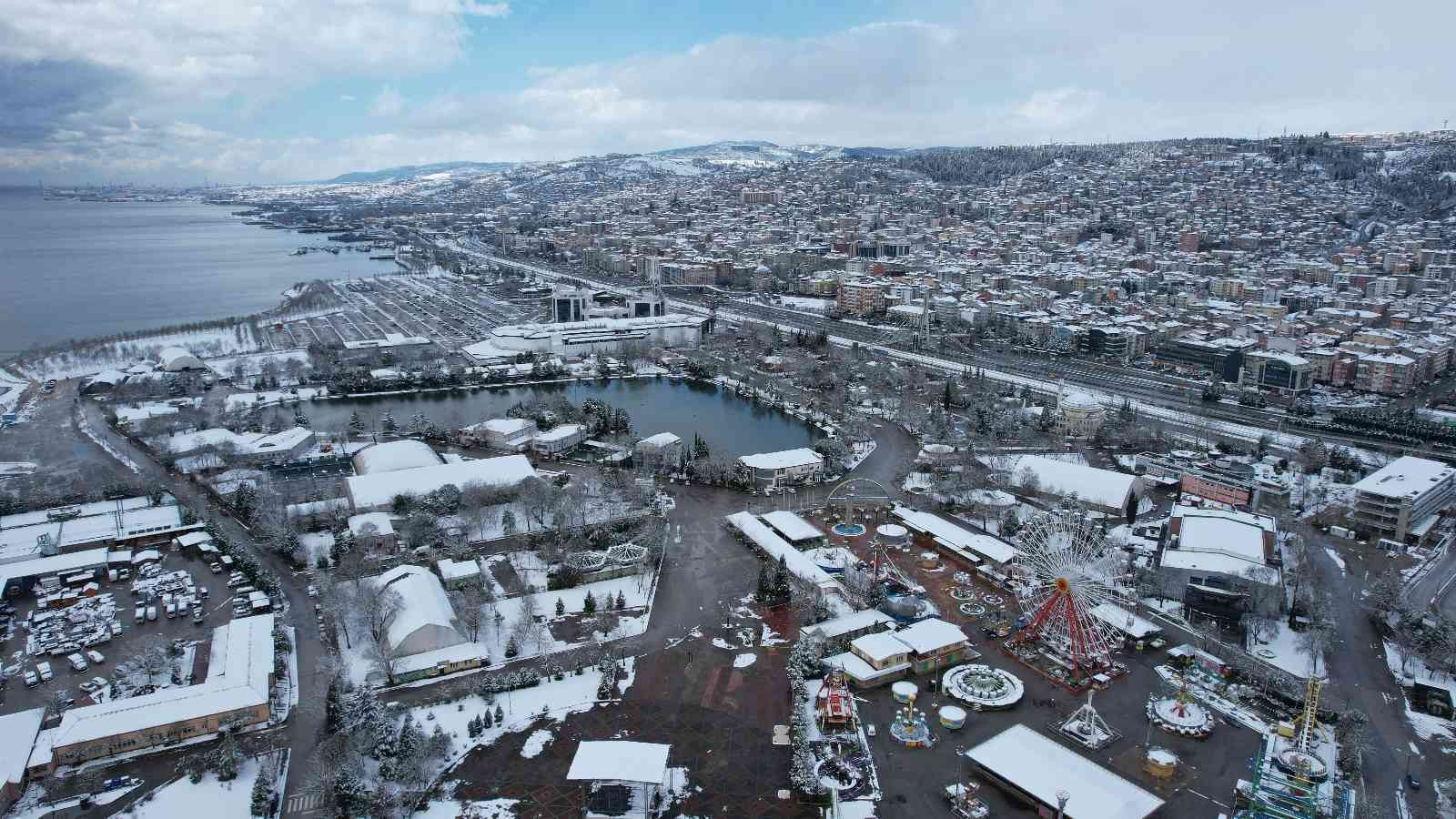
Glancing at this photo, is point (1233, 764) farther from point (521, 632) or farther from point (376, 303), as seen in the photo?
point (376, 303)

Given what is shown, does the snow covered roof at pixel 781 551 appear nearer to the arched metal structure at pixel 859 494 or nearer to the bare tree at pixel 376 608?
the arched metal structure at pixel 859 494

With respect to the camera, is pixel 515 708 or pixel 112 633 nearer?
pixel 515 708

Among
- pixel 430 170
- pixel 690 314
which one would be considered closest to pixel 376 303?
pixel 690 314

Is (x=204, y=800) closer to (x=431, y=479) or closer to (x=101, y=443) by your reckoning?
(x=431, y=479)

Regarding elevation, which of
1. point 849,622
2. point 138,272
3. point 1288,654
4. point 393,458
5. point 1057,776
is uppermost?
point 138,272

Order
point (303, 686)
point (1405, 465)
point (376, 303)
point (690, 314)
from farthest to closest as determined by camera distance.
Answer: point (376, 303) → point (690, 314) → point (1405, 465) → point (303, 686)

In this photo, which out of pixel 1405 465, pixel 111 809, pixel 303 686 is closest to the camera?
pixel 111 809

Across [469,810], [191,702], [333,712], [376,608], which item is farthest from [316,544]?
[469,810]
